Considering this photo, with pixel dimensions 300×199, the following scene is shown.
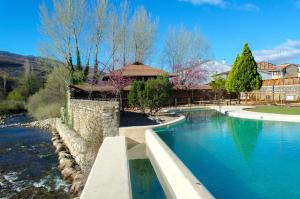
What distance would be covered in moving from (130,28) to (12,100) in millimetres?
17936

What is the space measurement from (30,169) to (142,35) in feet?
90.3

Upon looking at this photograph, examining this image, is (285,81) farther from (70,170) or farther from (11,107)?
(11,107)

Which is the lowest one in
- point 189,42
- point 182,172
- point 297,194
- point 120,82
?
point 297,194

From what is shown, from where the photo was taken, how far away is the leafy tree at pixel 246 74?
25609 millimetres

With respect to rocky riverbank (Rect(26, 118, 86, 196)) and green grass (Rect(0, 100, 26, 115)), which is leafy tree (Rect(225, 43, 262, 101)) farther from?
green grass (Rect(0, 100, 26, 115))

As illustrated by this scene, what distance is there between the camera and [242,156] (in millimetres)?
8531

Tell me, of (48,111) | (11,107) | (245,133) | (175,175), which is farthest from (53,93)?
(175,175)

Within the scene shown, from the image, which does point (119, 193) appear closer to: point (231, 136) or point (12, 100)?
point (231, 136)

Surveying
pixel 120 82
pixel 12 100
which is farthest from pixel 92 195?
pixel 12 100

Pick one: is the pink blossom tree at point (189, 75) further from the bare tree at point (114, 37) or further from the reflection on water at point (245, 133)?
the reflection on water at point (245, 133)

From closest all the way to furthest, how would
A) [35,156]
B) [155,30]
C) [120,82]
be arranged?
[35,156] → [120,82] → [155,30]

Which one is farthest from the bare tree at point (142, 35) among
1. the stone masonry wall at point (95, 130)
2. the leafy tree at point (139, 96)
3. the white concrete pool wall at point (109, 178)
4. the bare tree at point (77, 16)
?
the white concrete pool wall at point (109, 178)

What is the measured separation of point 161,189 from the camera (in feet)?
20.9

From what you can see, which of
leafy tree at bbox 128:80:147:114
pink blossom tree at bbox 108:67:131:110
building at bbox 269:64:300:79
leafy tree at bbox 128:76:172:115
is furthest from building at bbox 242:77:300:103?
leafy tree at bbox 128:80:147:114
